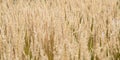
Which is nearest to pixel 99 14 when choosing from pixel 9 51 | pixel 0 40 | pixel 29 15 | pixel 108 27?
pixel 108 27

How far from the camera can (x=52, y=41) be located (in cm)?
→ 180

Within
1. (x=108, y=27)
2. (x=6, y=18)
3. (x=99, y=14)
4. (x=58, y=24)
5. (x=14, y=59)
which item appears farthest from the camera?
(x=99, y=14)

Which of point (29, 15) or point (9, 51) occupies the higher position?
point (29, 15)

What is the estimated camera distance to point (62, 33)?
181cm

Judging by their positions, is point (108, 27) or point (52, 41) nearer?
point (52, 41)

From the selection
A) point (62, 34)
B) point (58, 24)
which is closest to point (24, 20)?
point (58, 24)

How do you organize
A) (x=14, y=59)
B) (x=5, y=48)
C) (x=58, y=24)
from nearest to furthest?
1. (x=14, y=59)
2. (x=5, y=48)
3. (x=58, y=24)

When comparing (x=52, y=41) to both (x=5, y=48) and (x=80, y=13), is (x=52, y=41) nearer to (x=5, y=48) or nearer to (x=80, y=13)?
(x=5, y=48)

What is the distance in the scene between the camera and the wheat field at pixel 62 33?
5.06 ft

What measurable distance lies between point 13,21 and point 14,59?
0.74 m

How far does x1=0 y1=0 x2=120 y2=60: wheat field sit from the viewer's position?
154cm

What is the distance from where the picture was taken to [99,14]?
2447mm

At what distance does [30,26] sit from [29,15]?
0.23 meters

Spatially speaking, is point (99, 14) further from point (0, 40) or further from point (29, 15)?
point (0, 40)
